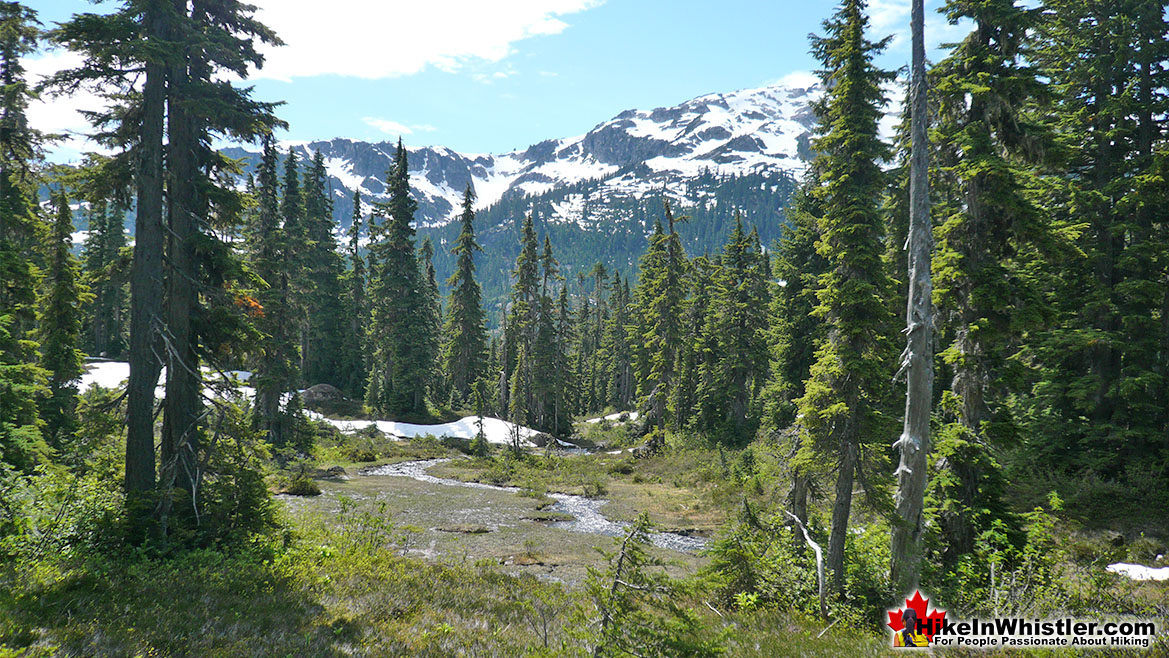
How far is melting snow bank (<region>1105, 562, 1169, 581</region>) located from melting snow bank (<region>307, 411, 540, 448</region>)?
111ft

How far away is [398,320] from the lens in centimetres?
4828

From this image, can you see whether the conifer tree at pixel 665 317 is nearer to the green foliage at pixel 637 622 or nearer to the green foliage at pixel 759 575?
the green foliage at pixel 759 575

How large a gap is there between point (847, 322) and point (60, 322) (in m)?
31.4

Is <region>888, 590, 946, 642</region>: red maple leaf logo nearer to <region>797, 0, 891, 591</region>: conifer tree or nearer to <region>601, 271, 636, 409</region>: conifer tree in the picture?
<region>797, 0, 891, 591</region>: conifer tree

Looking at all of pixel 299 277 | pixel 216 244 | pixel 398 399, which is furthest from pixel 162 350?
pixel 398 399

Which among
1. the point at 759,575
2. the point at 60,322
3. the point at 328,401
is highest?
the point at 60,322

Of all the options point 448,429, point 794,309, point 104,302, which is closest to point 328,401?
point 448,429

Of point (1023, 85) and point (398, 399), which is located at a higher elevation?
point (1023, 85)

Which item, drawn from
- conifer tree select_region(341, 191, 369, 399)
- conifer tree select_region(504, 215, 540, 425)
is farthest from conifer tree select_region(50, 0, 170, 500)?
conifer tree select_region(341, 191, 369, 399)

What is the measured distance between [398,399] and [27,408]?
32209mm

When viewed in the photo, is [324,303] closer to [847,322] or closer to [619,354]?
[619,354]

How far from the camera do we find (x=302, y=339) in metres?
51.3

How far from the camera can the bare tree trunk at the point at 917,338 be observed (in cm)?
1019

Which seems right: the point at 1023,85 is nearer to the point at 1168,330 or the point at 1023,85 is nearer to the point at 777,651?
the point at 1168,330
